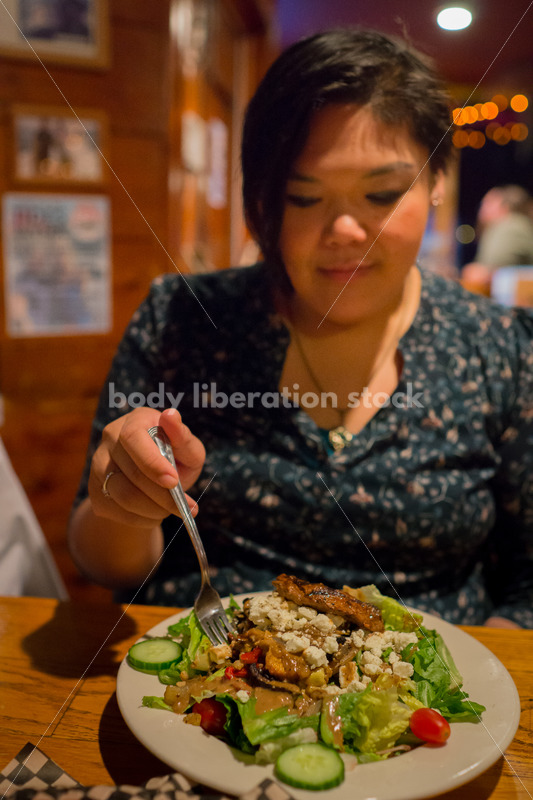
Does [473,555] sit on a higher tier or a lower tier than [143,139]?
lower

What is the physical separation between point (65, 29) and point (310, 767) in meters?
0.84

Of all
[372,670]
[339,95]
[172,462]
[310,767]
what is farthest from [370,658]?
[339,95]

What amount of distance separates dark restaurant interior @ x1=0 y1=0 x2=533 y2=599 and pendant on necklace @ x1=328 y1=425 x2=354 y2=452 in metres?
0.22

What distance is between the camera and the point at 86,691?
1.88ft

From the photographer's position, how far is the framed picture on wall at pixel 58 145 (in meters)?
0.72

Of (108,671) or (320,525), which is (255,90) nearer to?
(320,525)

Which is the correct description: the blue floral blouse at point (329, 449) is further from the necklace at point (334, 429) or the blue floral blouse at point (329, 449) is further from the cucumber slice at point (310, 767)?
the cucumber slice at point (310, 767)

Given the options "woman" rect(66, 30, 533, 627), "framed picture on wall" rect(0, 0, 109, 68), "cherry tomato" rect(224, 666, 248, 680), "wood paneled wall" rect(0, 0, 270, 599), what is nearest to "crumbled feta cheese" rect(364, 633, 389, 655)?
"cherry tomato" rect(224, 666, 248, 680)

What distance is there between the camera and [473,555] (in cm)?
88

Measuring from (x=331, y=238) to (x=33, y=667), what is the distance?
1.72 feet

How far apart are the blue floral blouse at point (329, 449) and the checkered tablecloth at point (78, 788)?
12.8 inches

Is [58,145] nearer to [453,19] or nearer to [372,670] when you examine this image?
[453,19]

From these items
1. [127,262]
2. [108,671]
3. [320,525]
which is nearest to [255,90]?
[127,262]

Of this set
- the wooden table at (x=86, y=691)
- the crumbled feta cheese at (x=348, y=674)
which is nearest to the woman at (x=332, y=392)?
the wooden table at (x=86, y=691)
